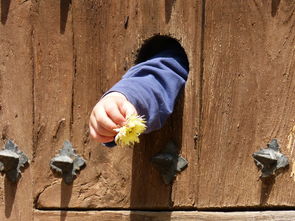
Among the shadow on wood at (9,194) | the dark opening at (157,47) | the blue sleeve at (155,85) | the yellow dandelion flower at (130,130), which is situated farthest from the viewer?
the shadow on wood at (9,194)

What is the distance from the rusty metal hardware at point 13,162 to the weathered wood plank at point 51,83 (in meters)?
0.04

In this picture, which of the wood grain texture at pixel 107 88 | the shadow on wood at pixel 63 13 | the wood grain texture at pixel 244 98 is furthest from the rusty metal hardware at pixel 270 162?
the shadow on wood at pixel 63 13

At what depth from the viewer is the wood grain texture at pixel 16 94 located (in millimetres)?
1843

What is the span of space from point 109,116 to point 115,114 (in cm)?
2

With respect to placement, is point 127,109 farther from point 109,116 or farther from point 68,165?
point 68,165

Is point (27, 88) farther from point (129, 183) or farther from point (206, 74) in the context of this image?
point (206, 74)

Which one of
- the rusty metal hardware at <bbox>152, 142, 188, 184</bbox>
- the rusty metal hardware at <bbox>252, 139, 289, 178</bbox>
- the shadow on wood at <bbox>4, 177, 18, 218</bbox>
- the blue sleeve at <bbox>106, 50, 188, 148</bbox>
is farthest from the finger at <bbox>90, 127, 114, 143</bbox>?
the shadow on wood at <bbox>4, 177, 18, 218</bbox>

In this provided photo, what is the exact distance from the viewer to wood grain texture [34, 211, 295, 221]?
168 cm

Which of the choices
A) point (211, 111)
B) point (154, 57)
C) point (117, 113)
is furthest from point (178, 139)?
point (117, 113)

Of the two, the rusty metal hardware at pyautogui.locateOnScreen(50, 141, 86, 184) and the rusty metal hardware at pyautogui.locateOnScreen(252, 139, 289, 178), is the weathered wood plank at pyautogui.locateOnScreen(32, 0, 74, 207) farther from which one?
the rusty metal hardware at pyautogui.locateOnScreen(252, 139, 289, 178)

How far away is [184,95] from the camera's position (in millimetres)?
1720

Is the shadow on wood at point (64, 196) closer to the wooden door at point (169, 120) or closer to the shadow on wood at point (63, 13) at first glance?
the wooden door at point (169, 120)

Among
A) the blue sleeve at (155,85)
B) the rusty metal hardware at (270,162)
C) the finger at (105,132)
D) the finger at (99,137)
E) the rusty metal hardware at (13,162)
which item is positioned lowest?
the rusty metal hardware at (13,162)

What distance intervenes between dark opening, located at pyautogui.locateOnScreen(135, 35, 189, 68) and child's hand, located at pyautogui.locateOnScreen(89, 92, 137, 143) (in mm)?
331
